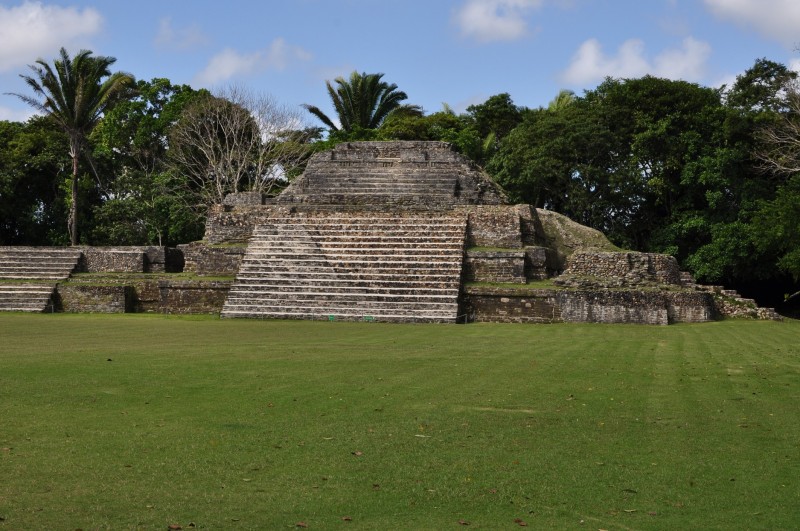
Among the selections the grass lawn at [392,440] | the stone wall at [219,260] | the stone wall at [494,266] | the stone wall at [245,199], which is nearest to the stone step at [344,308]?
the stone wall at [494,266]

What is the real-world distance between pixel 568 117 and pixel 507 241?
1368cm

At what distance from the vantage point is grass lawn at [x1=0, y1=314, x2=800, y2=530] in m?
4.90

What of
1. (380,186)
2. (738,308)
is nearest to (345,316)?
(380,186)

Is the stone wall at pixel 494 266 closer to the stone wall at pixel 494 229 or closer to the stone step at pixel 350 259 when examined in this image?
the stone step at pixel 350 259

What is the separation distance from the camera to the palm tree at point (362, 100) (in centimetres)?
4872

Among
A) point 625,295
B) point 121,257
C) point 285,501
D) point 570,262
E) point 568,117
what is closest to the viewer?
point 285,501

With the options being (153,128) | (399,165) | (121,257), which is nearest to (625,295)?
(399,165)

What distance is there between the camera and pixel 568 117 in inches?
1389

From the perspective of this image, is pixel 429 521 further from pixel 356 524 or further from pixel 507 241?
pixel 507 241

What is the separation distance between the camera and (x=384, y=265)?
70.5 ft

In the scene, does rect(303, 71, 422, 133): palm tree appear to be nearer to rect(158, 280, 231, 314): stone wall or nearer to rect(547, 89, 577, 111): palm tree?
rect(547, 89, 577, 111): palm tree

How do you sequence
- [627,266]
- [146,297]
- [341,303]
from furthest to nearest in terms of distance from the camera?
1. [146,297]
2. [627,266]
3. [341,303]

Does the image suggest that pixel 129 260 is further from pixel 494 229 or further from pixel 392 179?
pixel 494 229

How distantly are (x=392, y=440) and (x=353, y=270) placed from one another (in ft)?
49.2
